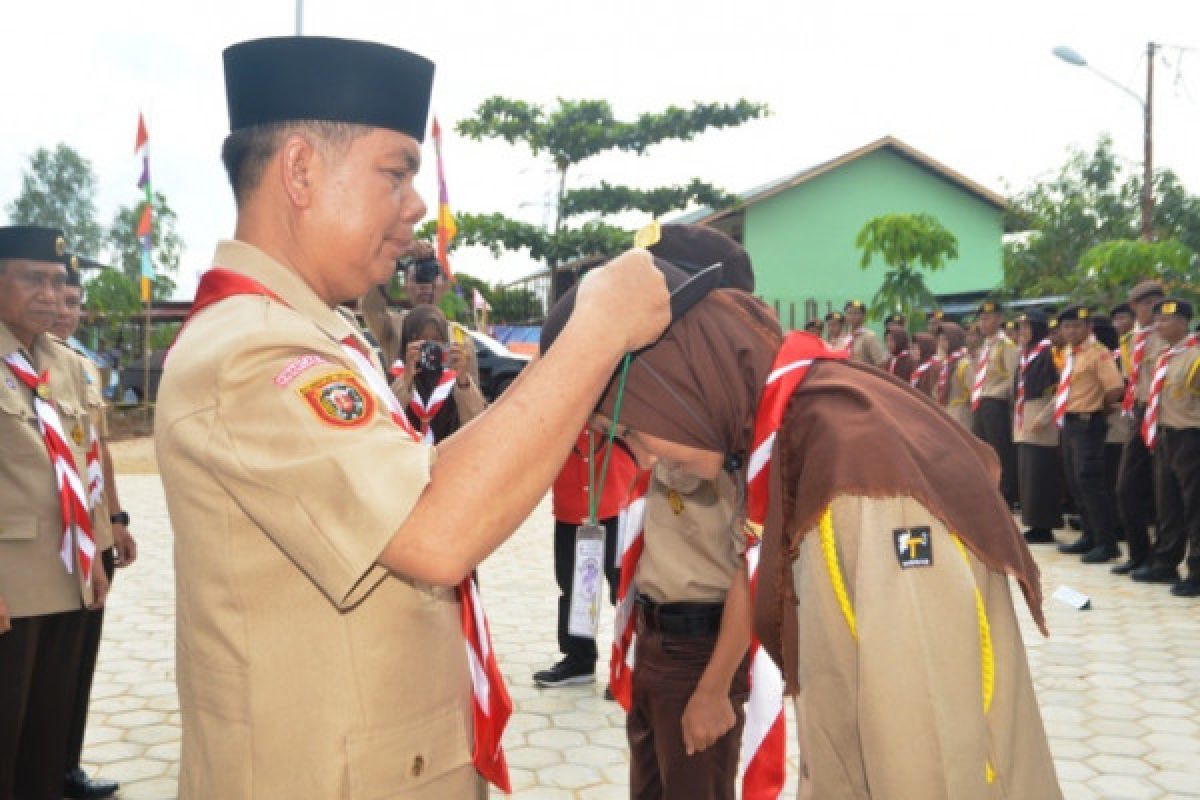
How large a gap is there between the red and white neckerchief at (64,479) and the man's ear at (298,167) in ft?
9.33

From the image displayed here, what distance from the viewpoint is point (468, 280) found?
84.3 feet

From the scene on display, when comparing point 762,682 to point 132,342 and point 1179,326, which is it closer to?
point 1179,326

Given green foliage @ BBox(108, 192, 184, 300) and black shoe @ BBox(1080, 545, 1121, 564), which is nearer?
black shoe @ BBox(1080, 545, 1121, 564)

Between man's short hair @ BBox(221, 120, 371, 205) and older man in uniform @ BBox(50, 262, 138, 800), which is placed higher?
man's short hair @ BBox(221, 120, 371, 205)

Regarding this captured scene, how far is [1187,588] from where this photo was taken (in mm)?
7285

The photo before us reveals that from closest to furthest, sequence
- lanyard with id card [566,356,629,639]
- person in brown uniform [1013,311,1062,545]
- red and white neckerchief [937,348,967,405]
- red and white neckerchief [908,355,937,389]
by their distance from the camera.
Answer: lanyard with id card [566,356,629,639], person in brown uniform [1013,311,1062,545], red and white neckerchief [937,348,967,405], red and white neckerchief [908,355,937,389]

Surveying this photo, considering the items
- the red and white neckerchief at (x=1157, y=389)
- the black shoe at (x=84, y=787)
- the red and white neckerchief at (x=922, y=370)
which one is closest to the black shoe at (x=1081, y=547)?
the red and white neckerchief at (x=1157, y=389)

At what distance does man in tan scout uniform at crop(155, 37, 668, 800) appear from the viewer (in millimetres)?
1142

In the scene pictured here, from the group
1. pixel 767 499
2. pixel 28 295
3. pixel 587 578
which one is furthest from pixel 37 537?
pixel 767 499

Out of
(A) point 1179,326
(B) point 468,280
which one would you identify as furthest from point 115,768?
(B) point 468,280

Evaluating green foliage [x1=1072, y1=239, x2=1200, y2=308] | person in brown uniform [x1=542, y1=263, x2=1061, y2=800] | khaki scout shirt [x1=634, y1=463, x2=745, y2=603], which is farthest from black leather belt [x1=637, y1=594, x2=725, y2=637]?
green foliage [x1=1072, y1=239, x2=1200, y2=308]

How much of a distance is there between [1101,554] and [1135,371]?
5.57ft

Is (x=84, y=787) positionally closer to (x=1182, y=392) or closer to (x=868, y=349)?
(x=1182, y=392)

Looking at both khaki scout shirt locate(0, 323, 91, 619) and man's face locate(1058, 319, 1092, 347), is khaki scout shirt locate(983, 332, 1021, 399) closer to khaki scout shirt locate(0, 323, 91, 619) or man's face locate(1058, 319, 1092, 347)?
man's face locate(1058, 319, 1092, 347)
